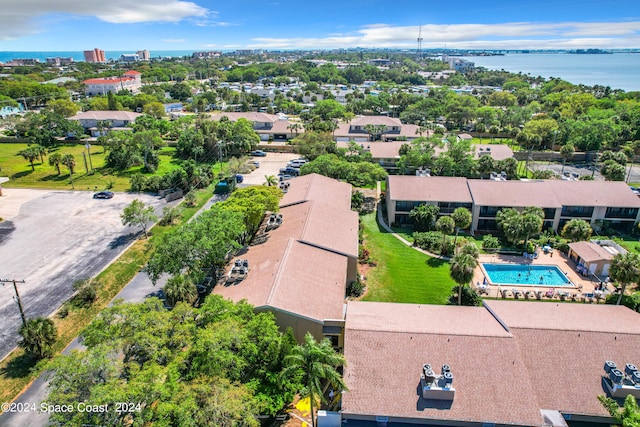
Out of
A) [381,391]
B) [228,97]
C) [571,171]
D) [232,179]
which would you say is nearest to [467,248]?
[381,391]

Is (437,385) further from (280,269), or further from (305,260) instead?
(305,260)

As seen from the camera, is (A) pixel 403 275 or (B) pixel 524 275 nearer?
(A) pixel 403 275

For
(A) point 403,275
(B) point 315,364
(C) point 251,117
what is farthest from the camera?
(C) point 251,117

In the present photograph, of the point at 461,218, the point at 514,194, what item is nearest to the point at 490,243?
the point at 461,218

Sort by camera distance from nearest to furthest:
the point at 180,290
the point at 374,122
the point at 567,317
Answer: the point at 567,317 → the point at 180,290 → the point at 374,122

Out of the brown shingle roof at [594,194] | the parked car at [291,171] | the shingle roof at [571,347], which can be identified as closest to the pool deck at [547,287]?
the shingle roof at [571,347]

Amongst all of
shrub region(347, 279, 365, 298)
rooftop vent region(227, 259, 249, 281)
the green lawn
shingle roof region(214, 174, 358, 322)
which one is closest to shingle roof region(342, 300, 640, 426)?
shingle roof region(214, 174, 358, 322)

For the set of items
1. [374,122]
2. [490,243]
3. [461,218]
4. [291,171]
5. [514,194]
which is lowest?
[490,243]

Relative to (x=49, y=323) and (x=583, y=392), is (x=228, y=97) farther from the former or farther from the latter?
(x=583, y=392)
